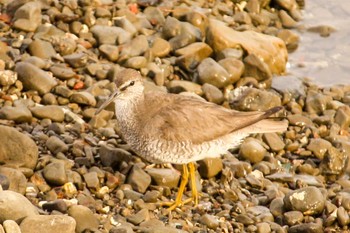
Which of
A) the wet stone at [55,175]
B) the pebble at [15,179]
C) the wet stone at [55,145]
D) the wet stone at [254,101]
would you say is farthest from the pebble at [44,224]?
the wet stone at [254,101]

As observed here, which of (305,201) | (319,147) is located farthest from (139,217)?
(319,147)

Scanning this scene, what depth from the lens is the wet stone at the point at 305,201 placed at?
27.2ft

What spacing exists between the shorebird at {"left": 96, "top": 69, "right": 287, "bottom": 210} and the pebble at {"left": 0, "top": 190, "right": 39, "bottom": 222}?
171cm

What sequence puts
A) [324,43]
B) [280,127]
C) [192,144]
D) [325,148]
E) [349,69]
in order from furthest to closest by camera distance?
[324,43] < [349,69] < [325,148] < [280,127] < [192,144]

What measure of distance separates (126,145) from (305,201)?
2.02m

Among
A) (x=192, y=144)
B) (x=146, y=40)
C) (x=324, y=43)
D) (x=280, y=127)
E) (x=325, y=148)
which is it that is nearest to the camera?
(x=192, y=144)

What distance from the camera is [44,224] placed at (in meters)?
6.38

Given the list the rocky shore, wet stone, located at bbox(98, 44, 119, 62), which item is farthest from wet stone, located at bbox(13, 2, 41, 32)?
wet stone, located at bbox(98, 44, 119, 62)

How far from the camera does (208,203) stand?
8.38 m

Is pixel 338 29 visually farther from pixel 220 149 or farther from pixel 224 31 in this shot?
pixel 220 149

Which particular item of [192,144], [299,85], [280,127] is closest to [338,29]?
[299,85]

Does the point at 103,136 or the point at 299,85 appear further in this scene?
the point at 299,85

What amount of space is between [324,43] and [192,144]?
6403 millimetres

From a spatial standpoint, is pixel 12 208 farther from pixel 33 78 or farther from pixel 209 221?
pixel 33 78
